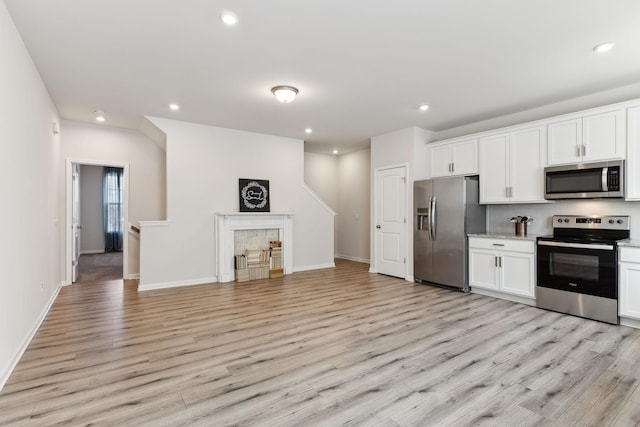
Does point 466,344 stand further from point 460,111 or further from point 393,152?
point 393,152

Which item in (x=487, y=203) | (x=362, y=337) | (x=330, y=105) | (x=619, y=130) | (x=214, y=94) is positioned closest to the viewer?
(x=362, y=337)

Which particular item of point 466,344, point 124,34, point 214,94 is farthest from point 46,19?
point 466,344

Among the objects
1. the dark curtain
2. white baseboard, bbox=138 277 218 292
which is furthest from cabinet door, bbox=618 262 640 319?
the dark curtain

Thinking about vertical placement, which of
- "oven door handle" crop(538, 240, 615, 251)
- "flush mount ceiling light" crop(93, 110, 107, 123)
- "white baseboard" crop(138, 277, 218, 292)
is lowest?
"white baseboard" crop(138, 277, 218, 292)

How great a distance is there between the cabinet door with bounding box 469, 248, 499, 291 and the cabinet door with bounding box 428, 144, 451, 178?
1.39 meters

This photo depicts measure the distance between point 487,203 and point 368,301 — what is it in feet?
7.54

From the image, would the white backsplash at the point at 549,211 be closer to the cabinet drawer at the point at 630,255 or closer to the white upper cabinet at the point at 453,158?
the cabinet drawer at the point at 630,255

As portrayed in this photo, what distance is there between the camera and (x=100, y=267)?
692 cm

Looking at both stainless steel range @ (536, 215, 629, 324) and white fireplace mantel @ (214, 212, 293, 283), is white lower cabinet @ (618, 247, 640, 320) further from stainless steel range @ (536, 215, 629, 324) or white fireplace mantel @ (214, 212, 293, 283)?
white fireplace mantel @ (214, 212, 293, 283)

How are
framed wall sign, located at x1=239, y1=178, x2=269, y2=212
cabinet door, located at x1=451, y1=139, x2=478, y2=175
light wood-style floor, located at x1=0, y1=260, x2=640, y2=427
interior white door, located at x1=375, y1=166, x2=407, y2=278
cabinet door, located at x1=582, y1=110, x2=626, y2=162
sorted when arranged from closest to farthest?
light wood-style floor, located at x1=0, y1=260, x2=640, y2=427 → cabinet door, located at x1=582, y1=110, x2=626, y2=162 → cabinet door, located at x1=451, y1=139, x2=478, y2=175 → interior white door, located at x1=375, y1=166, x2=407, y2=278 → framed wall sign, located at x1=239, y1=178, x2=269, y2=212

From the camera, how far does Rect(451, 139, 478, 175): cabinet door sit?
4.83 m

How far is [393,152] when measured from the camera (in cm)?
579

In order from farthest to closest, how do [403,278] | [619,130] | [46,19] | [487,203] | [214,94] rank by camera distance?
[403,278] < [487,203] < [214,94] < [619,130] < [46,19]

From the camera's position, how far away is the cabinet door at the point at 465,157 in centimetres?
483
